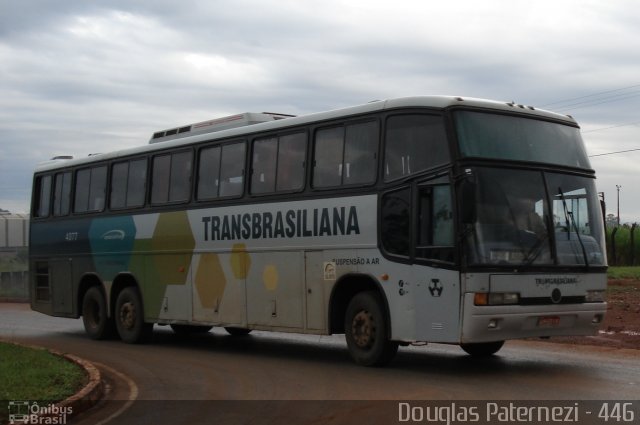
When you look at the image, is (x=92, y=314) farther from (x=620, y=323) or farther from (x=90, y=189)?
(x=620, y=323)

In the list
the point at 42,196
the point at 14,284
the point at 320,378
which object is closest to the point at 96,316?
the point at 42,196

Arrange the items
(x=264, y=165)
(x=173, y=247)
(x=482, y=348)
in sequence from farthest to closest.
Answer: (x=173, y=247)
(x=264, y=165)
(x=482, y=348)

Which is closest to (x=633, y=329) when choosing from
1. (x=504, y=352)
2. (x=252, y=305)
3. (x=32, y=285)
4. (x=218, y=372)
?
(x=504, y=352)

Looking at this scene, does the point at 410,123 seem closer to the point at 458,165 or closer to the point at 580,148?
the point at 458,165

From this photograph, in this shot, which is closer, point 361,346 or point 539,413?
point 539,413

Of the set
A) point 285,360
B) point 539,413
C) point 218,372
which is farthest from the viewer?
point 285,360

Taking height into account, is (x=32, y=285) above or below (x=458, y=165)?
below

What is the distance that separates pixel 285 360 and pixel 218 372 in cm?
163

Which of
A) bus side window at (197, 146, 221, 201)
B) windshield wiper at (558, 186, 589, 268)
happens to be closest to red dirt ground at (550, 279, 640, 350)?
windshield wiper at (558, 186, 589, 268)

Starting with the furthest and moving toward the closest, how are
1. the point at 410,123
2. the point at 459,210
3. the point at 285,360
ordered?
the point at 285,360 → the point at 410,123 → the point at 459,210

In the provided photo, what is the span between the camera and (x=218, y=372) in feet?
45.9

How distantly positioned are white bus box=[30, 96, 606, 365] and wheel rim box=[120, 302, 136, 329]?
0.70ft

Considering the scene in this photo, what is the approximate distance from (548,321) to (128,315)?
976 cm

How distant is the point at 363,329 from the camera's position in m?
13.6
